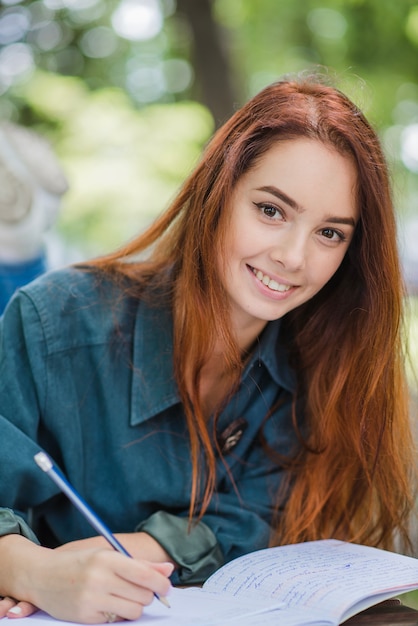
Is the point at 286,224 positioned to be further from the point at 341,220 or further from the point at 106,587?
the point at 106,587

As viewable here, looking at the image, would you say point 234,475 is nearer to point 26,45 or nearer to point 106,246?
point 106,246

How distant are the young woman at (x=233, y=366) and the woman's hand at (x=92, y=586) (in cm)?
24

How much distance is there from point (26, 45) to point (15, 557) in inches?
245

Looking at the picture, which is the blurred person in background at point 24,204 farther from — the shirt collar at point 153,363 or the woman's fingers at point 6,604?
the woman's fingers at point 6,604

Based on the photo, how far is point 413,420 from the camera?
1.71 meters

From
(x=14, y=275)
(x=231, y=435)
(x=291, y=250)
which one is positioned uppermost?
(x=291, y=250)

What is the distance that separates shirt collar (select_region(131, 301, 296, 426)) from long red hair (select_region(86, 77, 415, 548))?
29mm

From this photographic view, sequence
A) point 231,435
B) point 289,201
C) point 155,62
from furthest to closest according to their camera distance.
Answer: point 155,62 → point 231,435 → point 289,201

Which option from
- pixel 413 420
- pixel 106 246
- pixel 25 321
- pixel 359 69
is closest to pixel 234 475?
pixel 413 420

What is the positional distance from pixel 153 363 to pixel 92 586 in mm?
582

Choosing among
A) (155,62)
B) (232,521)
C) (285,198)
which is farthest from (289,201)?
(155,62)

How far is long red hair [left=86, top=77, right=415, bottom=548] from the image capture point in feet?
4.85

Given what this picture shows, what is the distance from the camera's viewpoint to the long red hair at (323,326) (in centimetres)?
148

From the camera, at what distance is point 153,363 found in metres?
1.57
